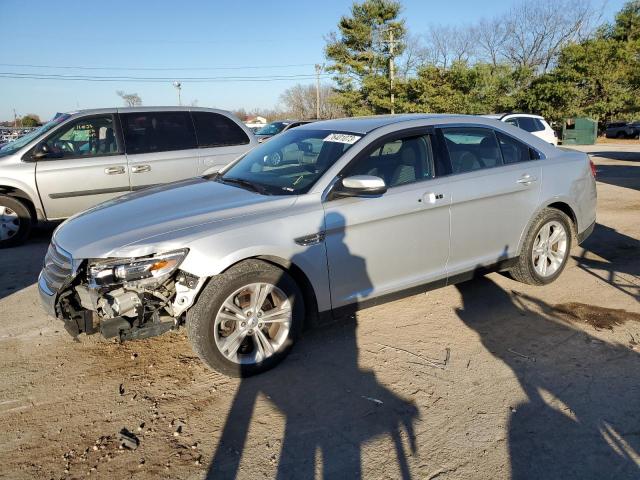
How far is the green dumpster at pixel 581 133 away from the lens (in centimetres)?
3100

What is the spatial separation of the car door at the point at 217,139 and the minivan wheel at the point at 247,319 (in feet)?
14.5

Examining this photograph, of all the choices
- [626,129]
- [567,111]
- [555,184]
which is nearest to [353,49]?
[567,111]

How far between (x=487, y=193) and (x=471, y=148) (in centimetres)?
46

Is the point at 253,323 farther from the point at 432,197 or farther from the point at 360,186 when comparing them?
the point at 432,197

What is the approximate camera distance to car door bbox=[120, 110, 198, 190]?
7020 millimetres

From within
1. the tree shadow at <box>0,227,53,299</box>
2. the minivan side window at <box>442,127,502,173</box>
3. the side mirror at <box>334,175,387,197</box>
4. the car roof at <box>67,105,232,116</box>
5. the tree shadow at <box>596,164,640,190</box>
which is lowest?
the tree shadow at <box>596,164,640,190</box>

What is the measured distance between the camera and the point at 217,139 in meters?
7.67

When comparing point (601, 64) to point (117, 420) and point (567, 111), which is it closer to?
point (567, 111)

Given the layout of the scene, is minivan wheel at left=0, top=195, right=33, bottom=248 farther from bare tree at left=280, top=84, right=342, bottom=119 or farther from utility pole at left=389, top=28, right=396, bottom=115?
bare tree at left=280, top=84, right=342, bottom=119

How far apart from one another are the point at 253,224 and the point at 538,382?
6.93 feet

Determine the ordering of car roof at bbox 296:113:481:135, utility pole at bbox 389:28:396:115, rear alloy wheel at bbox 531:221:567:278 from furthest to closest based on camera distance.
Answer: utility pole at bbox 389:28:396:115 < rear alloy wheel at bbox 531:221:567:278 < car roof at bbox 296:113:481:135

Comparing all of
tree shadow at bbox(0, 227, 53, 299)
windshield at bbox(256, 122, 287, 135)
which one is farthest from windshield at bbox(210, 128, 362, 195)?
windshield at bbox(256, 122, 287, 135)

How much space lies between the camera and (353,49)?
41.2m

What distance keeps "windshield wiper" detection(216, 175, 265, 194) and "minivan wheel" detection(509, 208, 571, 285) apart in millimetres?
2537
